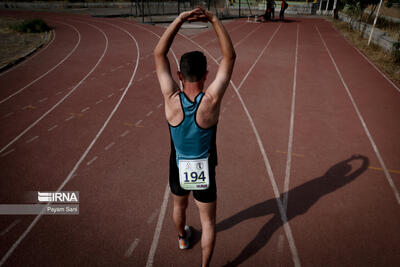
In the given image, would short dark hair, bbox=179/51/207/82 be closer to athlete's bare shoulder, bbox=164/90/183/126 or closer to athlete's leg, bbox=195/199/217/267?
athlete's bare shoulder, bbox=164/90/183/126

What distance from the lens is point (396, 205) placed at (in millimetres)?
3730

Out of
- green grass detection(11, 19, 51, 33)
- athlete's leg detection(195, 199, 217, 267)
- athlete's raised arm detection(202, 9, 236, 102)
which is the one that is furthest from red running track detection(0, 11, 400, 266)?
green grass detection(11, 19, 51, 33)

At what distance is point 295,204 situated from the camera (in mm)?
3738

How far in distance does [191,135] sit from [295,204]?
271 cm

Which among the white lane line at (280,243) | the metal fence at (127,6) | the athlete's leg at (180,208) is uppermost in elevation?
the metal fence at (127,6)

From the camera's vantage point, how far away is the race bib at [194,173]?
2.01m

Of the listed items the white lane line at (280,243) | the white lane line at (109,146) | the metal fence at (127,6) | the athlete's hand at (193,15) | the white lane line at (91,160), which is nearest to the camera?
the athlete's hand at (193,15)

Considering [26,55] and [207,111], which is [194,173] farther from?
[26,55]

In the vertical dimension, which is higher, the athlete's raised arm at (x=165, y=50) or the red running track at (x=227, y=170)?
the athlete's raised arm at (x=165, y=50)

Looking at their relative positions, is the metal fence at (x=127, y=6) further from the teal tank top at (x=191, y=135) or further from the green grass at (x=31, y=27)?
the teal tank top at (x=191, y=135)

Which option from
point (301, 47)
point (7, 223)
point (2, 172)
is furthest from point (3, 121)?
point (301, 47)

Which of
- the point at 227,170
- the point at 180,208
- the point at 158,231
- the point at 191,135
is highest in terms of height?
the point at 191,135

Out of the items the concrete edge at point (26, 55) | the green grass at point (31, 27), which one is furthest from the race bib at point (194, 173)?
the green grass at point (31, 27)

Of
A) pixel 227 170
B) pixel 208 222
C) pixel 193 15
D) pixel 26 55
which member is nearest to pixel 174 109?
pixel 193 15
